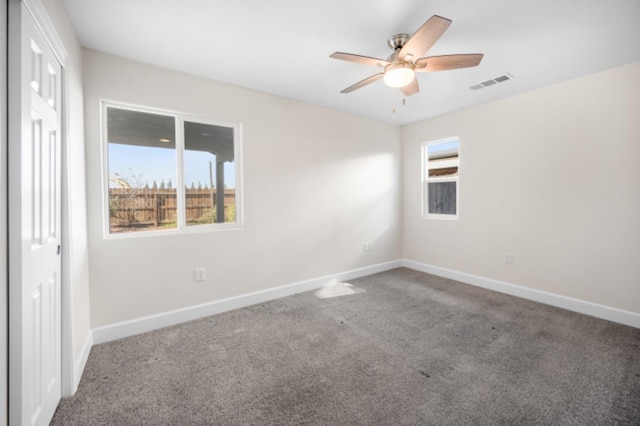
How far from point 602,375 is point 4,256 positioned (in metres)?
3.49

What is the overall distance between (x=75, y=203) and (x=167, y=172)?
35.0 inches

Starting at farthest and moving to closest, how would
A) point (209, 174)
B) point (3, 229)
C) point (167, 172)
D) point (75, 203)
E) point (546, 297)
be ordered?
1. point (546, 297)
2. point (209, 174)
3. point (167, 172)
4. point (75, 203)
5. point (3, 229)

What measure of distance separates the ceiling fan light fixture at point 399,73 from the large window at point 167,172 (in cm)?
182

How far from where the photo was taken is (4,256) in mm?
1119

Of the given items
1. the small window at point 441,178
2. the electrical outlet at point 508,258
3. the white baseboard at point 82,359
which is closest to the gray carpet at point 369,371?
the white baseboard at point 82,359

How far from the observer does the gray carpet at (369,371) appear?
1640mm

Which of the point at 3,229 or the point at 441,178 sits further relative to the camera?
the point at 441,178

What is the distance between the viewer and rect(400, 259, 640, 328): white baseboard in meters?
2.74

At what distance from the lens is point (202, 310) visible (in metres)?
2.93

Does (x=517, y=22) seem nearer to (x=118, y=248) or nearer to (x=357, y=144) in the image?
(x=357, y=144)

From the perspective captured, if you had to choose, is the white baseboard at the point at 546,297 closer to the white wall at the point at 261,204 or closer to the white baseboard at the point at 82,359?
the white wall at the point at 261,204

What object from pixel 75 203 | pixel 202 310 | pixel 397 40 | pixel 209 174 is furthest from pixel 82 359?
pixel 397 40

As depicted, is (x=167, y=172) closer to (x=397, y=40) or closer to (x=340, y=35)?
(x=340, y=35)

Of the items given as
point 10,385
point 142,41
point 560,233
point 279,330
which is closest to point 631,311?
point 560,233
